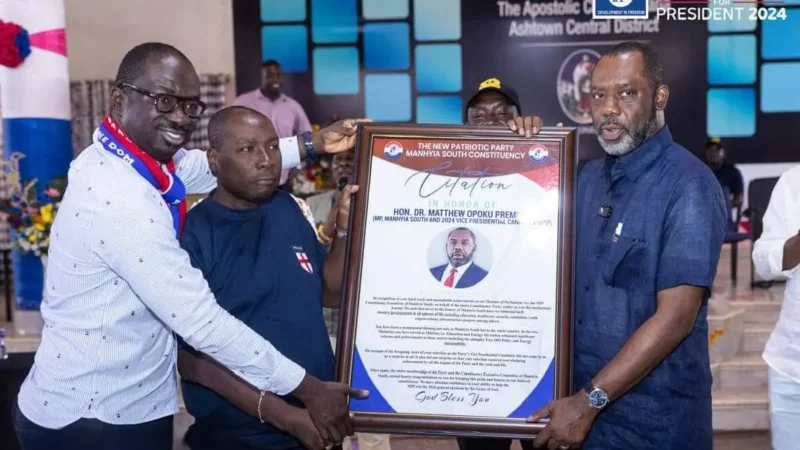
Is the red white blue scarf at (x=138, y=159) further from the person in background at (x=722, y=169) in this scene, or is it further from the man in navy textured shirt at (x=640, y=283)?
the person in background at (x=722, y=169)

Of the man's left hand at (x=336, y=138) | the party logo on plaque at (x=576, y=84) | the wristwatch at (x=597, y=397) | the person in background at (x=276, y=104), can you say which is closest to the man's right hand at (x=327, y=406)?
the wristwatch at (x=597, y=397)

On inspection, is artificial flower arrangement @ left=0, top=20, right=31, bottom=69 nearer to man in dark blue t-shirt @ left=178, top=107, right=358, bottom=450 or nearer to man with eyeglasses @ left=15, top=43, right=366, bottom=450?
man in dark blue t-shirt @ left=178, top=107, right=358, bottom=450

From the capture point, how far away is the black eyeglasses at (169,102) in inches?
79.2

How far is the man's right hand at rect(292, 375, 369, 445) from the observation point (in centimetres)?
220

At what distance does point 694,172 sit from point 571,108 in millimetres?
7805

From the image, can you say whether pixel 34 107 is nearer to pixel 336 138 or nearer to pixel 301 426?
pixel 336 138

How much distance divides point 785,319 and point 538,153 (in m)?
1.26

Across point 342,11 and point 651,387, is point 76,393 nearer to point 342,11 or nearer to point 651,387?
point 651,387

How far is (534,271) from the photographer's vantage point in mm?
2340

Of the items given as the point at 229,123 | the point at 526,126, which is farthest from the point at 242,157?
the point at 526,126

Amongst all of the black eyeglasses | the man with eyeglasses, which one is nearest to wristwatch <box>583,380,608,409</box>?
the man with eyeglasses

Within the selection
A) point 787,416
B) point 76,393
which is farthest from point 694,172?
point 76,393

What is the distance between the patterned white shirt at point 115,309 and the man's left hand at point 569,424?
71 centimetres

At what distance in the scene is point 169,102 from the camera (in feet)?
6.66
